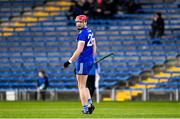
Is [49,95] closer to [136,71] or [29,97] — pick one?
[29,97]

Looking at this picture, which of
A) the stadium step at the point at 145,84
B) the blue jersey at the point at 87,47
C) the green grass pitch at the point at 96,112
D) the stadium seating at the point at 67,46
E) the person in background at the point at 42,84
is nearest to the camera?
the green grass pitch at the point at 96,112

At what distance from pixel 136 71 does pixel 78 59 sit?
15.3 m

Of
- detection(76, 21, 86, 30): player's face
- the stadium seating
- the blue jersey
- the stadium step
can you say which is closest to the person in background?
the stadium seating

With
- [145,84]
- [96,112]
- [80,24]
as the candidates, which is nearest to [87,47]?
[80,24]

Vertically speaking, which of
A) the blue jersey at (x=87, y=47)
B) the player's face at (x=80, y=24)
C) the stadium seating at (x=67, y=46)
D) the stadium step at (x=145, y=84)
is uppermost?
the player's face at (x=80, y=24)

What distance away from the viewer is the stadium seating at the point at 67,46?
1296 inches

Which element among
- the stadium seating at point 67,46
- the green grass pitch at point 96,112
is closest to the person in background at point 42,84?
the stadium seating at point 67,46

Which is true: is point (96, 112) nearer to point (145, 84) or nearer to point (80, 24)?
point (80, 24)

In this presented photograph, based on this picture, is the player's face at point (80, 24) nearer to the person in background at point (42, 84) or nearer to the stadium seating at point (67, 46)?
the person in background at point (42, 84)

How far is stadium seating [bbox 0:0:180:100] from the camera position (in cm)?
3291

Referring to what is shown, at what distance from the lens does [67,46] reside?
34.8 metres

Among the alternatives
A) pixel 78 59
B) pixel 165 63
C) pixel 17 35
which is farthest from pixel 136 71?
pixel 78 59

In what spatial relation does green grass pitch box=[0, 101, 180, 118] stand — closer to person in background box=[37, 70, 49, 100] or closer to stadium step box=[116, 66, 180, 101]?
stadium step box=[116, 66, 180, 101]

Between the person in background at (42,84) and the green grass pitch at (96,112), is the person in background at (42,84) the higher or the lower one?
the lower one
